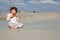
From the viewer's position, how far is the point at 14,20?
3082 mm

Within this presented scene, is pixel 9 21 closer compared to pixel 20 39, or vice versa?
pixel 20 39

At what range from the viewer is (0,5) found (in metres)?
3.33

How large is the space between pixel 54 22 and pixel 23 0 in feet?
2.38

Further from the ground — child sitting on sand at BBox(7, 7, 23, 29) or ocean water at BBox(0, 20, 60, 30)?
child sitting on sand at BBox(7, 7, 23, 29)

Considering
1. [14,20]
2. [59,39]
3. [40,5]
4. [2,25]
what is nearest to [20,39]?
[59,39]

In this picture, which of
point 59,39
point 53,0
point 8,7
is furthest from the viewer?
point 53,0

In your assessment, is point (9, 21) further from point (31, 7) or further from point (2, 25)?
point (31, 7)

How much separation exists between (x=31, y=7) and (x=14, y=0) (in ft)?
1.16

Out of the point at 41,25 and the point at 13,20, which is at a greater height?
the point at 13,20

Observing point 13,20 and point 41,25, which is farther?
point 41,25

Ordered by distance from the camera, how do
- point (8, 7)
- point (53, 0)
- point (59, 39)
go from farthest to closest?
point (53, 0)
point (8, 7)
point (59, 39)

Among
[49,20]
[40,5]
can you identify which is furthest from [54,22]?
[40,5]

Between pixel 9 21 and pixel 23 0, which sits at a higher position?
pixel 23 0

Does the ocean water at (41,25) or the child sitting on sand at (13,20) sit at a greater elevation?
the child sitting on sand at (13,20)
